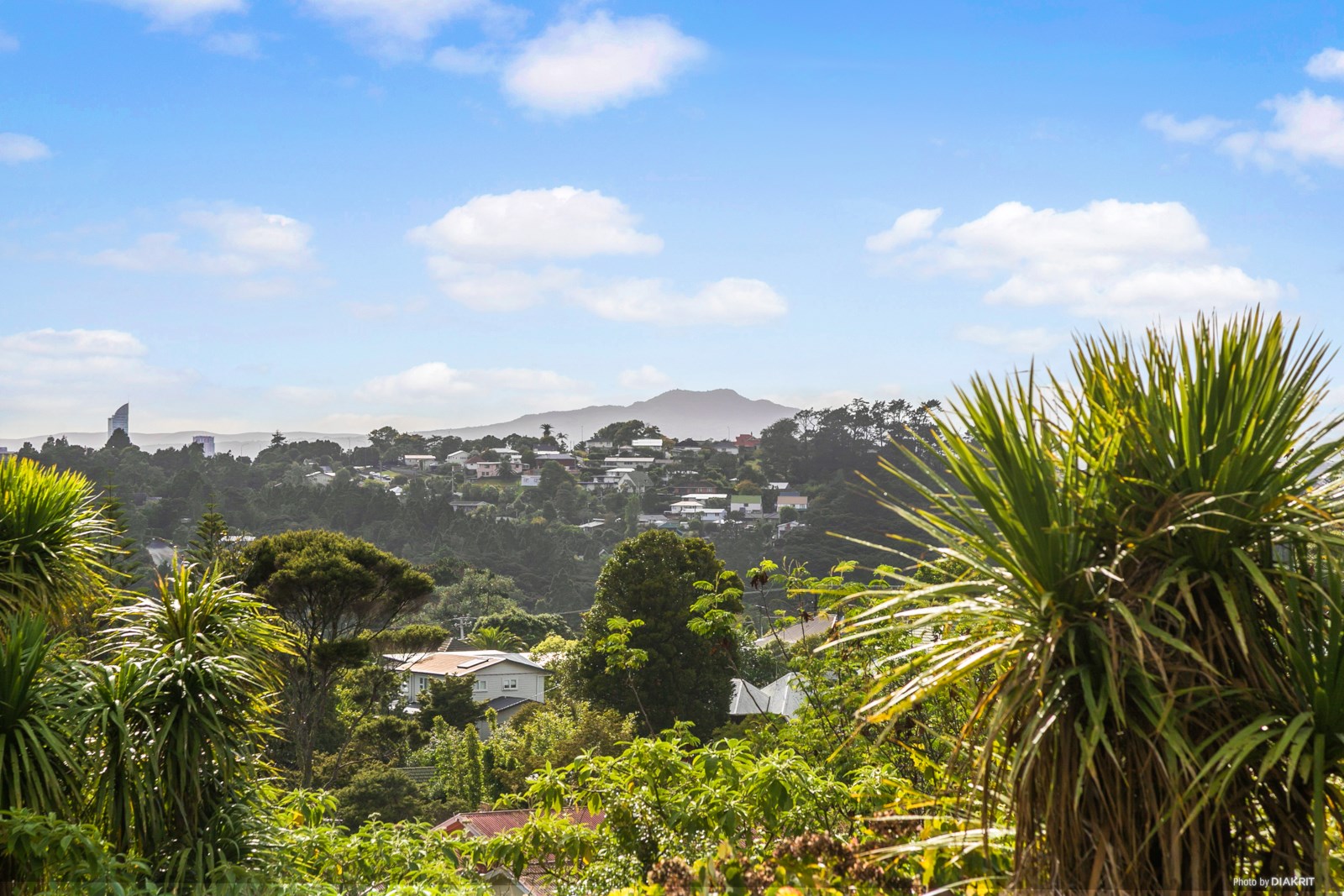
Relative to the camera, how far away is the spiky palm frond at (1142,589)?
185cm

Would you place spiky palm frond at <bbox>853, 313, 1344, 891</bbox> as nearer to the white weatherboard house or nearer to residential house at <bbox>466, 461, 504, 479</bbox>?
the white weatherboard house

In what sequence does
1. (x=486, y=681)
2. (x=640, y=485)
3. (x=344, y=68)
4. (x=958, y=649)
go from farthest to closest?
(x=640, y=485) → (x=486, y=681) → (x=344, y=68) → (x=958, y=649)

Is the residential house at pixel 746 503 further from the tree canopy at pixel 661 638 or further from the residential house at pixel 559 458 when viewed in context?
the tree canopy at pixel 661 638

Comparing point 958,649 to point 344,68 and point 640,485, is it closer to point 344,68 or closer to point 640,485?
point 344,68

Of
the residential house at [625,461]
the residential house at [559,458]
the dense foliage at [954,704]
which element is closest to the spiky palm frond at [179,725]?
the dense foliage at [954,704]

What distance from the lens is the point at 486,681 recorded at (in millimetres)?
35531

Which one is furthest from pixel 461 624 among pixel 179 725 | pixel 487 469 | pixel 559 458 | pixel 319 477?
pixel 179 725

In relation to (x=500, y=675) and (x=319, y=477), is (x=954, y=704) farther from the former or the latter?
(x=319, y=477)

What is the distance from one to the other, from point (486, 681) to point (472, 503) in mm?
37177

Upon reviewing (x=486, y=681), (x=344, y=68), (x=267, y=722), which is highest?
(x=344, y=68)

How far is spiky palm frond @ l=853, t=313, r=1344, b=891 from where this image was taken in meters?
1.85

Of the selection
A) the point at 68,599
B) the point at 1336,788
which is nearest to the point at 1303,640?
the point at 1336,788

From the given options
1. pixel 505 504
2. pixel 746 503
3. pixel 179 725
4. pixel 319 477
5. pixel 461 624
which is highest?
pixel 319 477

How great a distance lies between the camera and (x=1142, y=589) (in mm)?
1985
